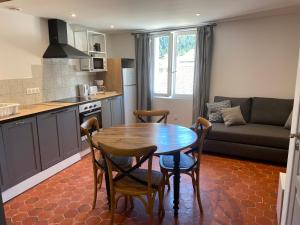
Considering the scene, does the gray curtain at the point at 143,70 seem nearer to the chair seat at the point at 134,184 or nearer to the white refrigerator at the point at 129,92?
the white refrigerator at the point at 129,92

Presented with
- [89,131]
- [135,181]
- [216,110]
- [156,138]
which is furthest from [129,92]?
[135,181]

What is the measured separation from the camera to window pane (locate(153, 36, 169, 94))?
4773 mm

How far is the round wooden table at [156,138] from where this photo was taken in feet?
6.57

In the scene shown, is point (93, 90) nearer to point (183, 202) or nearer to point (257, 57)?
point (183, 202)

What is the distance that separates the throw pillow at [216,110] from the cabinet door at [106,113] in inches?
74.6

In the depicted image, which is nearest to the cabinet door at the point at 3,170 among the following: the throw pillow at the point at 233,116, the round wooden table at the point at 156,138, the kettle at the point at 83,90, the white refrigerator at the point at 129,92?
the round wooden table at the point at 156,138

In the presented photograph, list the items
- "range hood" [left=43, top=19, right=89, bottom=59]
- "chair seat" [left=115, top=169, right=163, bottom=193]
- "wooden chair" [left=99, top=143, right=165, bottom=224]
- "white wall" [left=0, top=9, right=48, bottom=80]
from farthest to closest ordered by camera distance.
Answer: "range hood" [left=43, top=19, right=89, bottom=59], "white wall" [left=0, top=9, right=48, bottom=80], "chair seat" [left=115, top=169, right=163, bottom=193], "wooden chair" [left=99, top=143, right=165, bottom=224]

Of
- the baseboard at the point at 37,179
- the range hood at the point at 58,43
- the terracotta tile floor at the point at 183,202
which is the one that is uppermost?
the range hood at the point at 58,43

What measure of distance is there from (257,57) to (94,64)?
3.08 metres

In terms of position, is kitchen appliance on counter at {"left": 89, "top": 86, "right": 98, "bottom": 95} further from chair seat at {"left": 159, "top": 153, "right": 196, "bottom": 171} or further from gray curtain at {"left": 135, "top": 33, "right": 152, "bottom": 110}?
chair seat at {"left": 159, "top": 153, "right": 196, "bottom": 171}

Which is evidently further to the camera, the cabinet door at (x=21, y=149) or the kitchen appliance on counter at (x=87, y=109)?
the kitchen appliance on counter at (x=87, y=109)

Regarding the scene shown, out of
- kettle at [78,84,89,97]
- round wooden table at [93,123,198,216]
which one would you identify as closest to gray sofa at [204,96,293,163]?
round wooden table at [93,123,198,216]

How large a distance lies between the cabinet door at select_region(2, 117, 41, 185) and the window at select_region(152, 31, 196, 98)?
2903 millimetres

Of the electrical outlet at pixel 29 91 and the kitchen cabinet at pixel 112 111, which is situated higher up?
the electrical outlet at pixel 29 91
